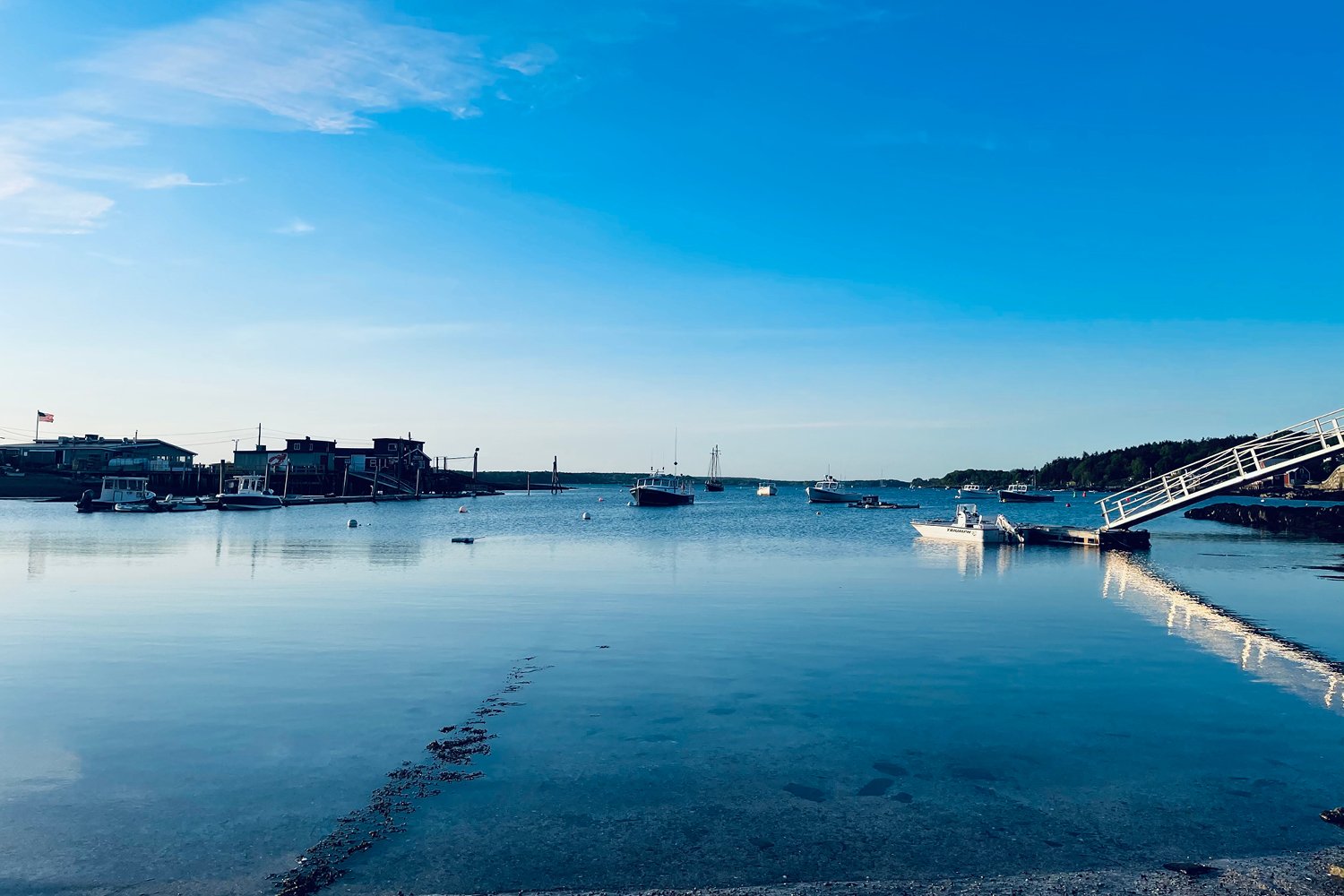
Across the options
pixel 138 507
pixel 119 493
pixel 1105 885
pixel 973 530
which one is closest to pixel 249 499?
pixel 138 507

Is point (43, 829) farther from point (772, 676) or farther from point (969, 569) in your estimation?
point (969, 569)

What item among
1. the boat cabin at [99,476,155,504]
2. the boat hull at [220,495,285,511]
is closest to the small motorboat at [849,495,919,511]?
the boat hull at [220,495,285,511]

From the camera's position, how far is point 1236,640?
2058 centimetres

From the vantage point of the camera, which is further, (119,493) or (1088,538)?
(119,493)

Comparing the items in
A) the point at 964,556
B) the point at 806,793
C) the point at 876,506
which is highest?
the point at 876,506

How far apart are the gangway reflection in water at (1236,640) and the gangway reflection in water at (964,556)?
5.94 metres

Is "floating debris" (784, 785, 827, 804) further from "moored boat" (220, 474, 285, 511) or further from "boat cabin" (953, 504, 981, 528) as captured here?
"moored boat" (220, 474, 285, 511)

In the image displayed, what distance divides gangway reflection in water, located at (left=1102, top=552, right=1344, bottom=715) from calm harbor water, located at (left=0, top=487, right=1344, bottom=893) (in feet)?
0.49

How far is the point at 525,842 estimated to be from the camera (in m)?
8.52

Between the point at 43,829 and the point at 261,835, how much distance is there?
2.18 metres

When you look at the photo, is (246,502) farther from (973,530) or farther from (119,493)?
(973,530)

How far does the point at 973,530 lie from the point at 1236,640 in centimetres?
3285

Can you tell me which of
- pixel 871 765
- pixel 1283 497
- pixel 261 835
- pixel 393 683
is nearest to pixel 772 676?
pixel 871 765

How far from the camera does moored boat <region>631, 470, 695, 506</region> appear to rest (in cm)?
12481
